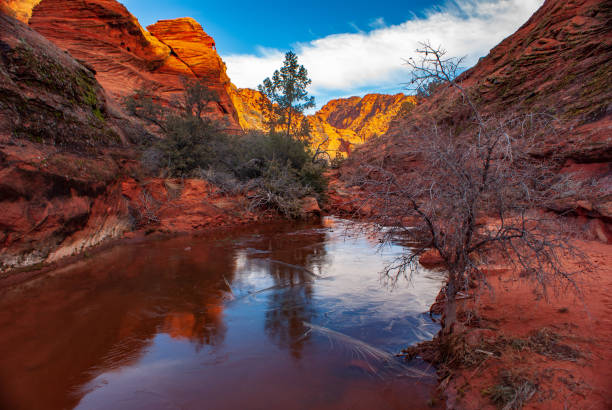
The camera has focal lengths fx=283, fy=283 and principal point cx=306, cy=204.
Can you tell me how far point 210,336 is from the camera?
11.9 ft

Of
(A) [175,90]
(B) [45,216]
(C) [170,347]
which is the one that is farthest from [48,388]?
(A) [175,90]

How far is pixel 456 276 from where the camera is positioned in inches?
116

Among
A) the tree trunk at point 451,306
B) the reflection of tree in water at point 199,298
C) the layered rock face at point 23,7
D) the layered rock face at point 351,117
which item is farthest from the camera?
the layered rock face at point 351,117

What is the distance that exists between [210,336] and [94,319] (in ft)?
5.50

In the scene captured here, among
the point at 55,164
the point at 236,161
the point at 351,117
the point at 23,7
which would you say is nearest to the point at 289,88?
the point at 236,161

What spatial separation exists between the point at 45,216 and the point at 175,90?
23.5 meters

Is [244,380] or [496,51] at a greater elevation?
[496,51]

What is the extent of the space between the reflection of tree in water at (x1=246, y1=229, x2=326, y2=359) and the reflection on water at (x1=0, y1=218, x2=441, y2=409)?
3 cm

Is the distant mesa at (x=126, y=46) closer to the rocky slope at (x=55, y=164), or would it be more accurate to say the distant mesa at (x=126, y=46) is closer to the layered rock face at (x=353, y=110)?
the rocky slope at (x=55, y=164)

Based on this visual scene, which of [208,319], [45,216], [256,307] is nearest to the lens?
[208,319]

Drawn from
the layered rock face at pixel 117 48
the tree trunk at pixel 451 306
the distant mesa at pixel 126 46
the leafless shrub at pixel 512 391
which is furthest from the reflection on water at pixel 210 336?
the layered rock face at pixel 117 48

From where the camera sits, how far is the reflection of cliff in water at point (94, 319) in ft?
8.92

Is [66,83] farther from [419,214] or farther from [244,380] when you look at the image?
[419,214]

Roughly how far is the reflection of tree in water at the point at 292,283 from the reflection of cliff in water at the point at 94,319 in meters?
0.83
